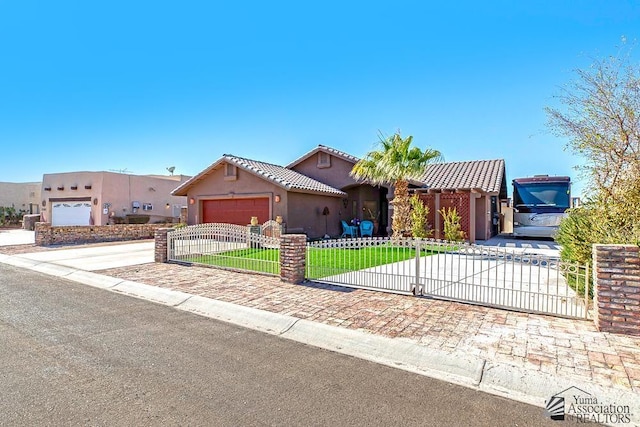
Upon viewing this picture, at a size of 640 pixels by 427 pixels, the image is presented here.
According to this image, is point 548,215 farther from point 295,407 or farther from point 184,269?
point 295,407

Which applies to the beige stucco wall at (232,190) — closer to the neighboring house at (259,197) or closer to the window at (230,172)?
the neighboring house at (259,197)

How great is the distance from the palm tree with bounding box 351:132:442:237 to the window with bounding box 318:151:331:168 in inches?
202

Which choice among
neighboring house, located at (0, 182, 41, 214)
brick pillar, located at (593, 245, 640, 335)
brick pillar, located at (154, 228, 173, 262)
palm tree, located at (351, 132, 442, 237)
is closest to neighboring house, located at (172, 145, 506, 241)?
palm tree, located at (351, 132, 442, 237)

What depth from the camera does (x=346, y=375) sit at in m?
4.26

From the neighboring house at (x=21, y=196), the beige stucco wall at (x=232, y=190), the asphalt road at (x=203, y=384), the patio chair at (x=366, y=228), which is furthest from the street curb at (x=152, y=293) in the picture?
the neighboring house at (x=21, y=196)

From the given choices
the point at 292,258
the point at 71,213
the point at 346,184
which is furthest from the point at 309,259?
the point at 71,213

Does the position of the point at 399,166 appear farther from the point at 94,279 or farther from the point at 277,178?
Result: the point at 94,279

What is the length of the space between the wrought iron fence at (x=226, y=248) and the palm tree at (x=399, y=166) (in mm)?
7436

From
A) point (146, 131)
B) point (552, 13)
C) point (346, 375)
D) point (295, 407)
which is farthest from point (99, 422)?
point (146, 131)

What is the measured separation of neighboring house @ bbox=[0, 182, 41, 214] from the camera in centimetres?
4088

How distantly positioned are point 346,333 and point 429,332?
127 cm

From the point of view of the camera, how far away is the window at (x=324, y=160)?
2244cm

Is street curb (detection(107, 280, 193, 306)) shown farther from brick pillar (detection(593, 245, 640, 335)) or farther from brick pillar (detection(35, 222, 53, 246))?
brick pillar (detection(35, 222, 53, 246))

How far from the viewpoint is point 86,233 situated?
2017cm
